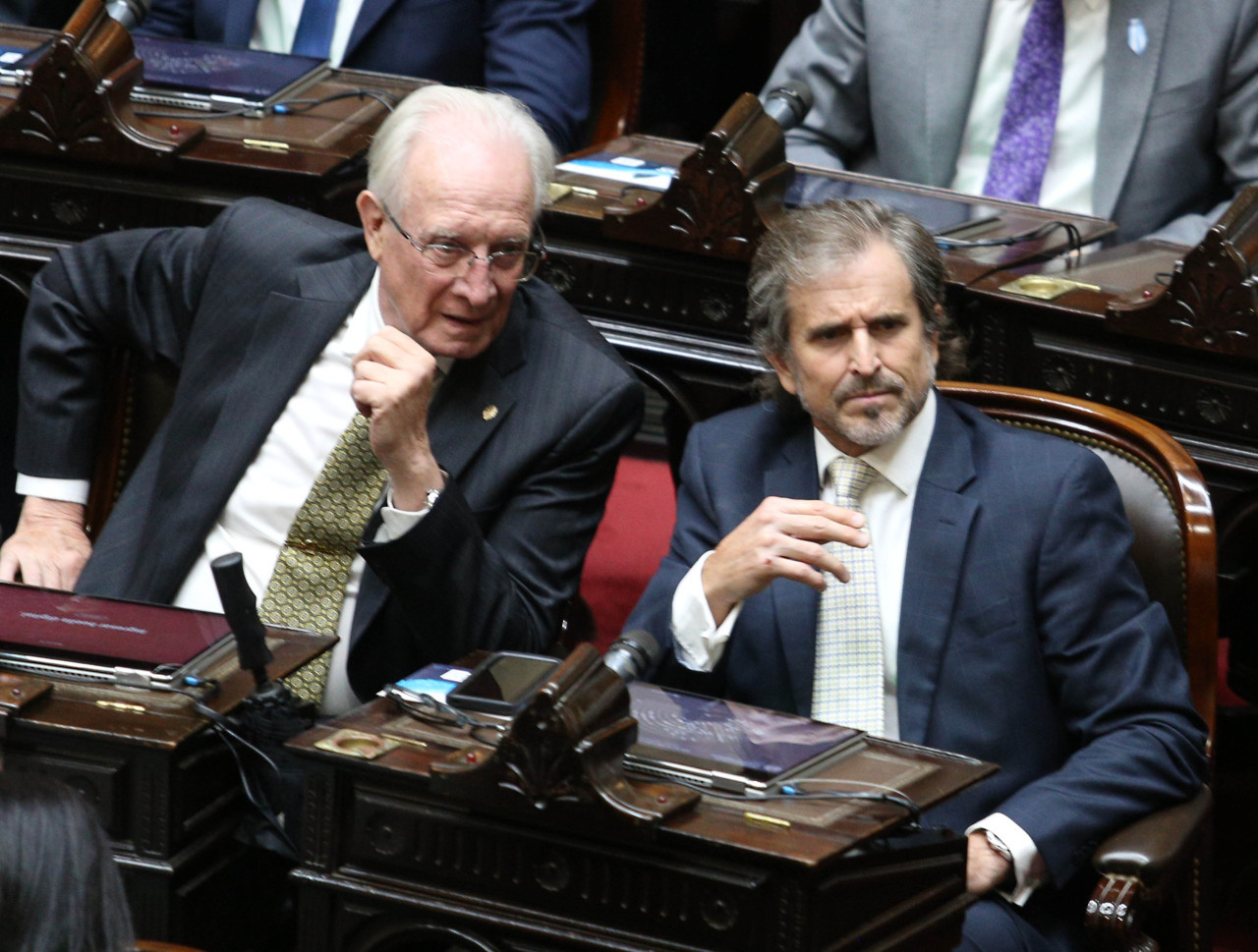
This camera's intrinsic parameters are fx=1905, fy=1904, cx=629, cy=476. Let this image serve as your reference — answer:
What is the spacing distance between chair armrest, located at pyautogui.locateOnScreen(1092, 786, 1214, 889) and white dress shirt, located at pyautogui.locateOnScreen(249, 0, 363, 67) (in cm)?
228

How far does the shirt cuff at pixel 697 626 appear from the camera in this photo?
2.07 meters

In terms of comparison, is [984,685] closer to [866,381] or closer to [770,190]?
[866,381]

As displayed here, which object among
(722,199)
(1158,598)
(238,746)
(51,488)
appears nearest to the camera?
(238,746)

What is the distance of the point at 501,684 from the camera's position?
1.79m

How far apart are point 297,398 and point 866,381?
2.49 feet

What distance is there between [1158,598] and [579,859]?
90 centimetres

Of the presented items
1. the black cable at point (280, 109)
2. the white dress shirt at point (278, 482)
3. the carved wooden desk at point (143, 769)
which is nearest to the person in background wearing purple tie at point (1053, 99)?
the black cable at point (280, 109)

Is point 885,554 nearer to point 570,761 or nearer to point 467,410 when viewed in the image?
point 467,410

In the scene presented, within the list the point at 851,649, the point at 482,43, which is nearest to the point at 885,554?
the point at 851,649

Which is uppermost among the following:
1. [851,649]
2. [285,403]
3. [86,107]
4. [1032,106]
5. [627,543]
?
[1032,106]

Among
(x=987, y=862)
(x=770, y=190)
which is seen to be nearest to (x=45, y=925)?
(x=987, y=862)

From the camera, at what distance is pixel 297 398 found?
96.5 inches

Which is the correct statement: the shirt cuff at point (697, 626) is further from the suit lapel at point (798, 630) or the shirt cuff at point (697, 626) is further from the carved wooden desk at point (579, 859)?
the carved wooden desk at point (579, 859)

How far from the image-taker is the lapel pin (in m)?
3.21
